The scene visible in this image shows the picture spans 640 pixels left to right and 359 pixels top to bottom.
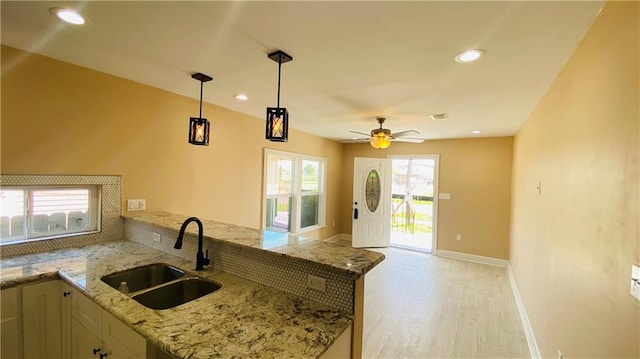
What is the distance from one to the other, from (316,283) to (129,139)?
7.89ft

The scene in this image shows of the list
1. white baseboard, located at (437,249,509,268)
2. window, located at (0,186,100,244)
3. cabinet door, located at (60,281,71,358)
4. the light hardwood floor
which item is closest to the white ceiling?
window, located at (0,186,100,244)

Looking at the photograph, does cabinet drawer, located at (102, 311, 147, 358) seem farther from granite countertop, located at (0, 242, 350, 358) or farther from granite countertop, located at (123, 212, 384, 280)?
granite countertop, located at (123, 212, 384, 280)

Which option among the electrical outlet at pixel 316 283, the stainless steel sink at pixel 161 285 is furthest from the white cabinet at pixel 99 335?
the electrical outlet at pixel 316 283

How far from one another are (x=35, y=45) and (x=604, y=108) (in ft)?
11.9

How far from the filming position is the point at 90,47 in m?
2.01

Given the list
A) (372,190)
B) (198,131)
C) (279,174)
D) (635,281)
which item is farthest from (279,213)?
(635,281)

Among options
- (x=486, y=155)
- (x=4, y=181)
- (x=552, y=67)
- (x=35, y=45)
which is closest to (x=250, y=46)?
(x=35, y=45)

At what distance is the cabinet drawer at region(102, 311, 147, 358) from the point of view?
127 centimetres

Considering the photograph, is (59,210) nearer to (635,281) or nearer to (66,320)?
(66,320)

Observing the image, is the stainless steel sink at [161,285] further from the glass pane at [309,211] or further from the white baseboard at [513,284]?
the glass pane at [309,211]

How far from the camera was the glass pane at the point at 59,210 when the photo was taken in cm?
227

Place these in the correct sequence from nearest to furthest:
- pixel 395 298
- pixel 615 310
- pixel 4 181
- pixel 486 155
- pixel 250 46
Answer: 1. pixel 615 310
2. pixel 250 46
3. pixel 4 181
4. pixel 395 298
5. pixel 486 155

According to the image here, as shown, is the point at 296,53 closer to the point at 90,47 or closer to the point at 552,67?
the point at 90,47

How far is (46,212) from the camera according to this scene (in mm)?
2314
